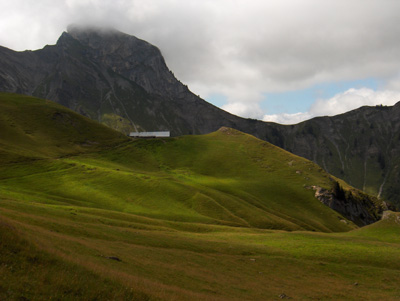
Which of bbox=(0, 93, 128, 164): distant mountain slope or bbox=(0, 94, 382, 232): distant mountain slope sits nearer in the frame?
bbox=(0, 94, 382, 232): distant mountain slope

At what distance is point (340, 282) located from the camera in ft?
138

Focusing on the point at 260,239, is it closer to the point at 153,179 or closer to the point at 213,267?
the point at 213,267

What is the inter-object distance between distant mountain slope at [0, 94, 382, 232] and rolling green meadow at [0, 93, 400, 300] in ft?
2.21

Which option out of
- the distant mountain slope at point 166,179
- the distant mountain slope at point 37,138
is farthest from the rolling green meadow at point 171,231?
the distant mountain slope at point 37,138

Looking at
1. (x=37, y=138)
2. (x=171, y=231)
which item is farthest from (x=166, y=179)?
Result: (x=37, y=138)

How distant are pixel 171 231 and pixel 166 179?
63.3m

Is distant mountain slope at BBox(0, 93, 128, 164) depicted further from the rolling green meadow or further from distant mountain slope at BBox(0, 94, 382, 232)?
the rolling green meadow

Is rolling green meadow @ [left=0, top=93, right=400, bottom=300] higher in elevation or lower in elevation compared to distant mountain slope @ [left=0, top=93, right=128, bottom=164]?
lower

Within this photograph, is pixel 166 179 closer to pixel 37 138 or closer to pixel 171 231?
pixel 171 231

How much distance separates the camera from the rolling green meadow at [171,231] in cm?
2061

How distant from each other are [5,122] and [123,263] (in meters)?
177

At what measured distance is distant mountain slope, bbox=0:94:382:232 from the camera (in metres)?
97.4

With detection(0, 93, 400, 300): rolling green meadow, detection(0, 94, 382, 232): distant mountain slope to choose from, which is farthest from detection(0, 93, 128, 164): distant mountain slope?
detection(0, 93, 400, 300): rolling green meadow

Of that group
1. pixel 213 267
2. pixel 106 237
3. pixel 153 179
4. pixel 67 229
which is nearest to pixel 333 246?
pixel 213 267
